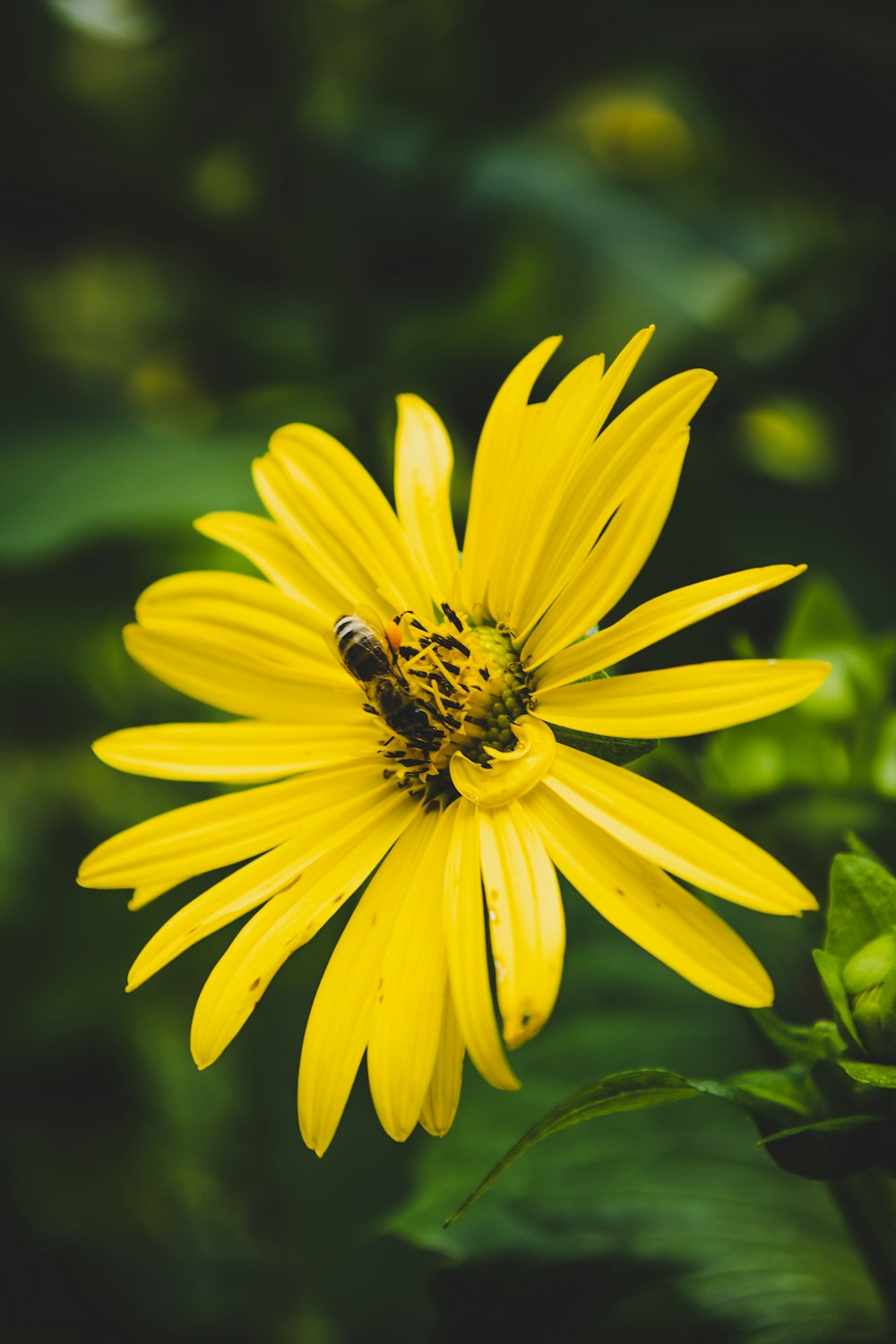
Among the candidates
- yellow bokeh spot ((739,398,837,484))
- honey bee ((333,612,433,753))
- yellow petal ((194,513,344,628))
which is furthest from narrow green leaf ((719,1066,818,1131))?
yellow bokeh spot ((739,398,837,484))

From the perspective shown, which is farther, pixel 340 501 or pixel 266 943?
pixel 340 501

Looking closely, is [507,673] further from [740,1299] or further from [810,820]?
[740,1299]

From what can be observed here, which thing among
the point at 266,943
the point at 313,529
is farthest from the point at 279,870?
the point at 313,529

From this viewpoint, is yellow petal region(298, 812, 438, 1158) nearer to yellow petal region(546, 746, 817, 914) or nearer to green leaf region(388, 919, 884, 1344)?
yellow petal region(546, 746, 817, 914)

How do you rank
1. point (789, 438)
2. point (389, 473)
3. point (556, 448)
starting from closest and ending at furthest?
point (556, 448)
point (389, 473)
point (789, 438)

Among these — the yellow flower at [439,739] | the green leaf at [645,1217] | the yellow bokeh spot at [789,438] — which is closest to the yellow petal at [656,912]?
the yellow flower at [439,739]

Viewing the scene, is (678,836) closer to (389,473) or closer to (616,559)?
(616,559)

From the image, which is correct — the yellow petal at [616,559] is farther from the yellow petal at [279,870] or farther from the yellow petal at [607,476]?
the yellow petal at [279,870]
